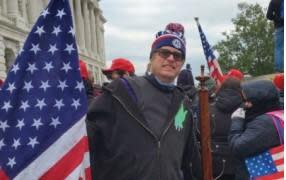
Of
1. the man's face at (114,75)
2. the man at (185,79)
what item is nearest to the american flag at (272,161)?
the man's face at (114,75)

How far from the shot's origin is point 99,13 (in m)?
73.4

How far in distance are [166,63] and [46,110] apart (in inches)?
31.3

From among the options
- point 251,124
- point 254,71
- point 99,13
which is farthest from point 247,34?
point 251,124

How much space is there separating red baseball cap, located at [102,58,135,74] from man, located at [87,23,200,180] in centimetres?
256

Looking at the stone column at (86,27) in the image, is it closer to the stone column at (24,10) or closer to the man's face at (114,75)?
the stone column at (24,10)

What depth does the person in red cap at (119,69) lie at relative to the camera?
606 centimetres

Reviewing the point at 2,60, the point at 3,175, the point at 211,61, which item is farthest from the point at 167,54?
the point at 2,60

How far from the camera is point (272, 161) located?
3727 millimetres

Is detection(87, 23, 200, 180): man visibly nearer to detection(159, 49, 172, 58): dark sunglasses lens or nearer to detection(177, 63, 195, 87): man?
detection(159, 49, 172, 58): dark sunglasses lens

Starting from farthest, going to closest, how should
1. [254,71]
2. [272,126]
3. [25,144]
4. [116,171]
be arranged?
[254,71], [272,126], [116,171], [25,144]

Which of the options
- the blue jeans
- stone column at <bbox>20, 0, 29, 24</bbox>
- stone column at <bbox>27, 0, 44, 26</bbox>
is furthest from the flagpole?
stone column at <bbox>27, 0, 44, 26</bbox>

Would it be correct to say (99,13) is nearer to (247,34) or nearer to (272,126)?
(247,34)

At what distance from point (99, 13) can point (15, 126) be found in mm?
71204

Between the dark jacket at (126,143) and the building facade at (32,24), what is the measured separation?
353 inches
